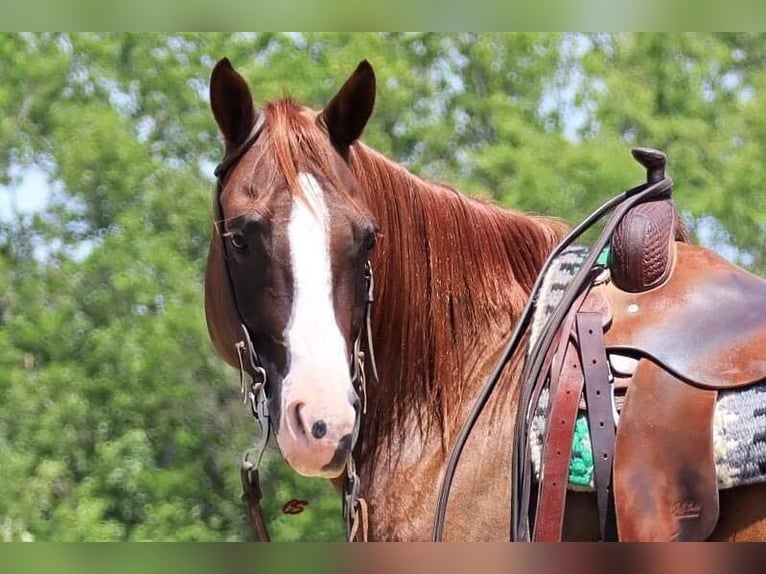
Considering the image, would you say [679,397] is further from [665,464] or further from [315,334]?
[315,334]

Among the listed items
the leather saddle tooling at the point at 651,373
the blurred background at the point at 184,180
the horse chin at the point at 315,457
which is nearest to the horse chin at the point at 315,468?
the horse chin at the point at 315,457

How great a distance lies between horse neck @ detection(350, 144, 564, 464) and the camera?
2.01m

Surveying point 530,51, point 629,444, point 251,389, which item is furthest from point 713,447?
point 530,51

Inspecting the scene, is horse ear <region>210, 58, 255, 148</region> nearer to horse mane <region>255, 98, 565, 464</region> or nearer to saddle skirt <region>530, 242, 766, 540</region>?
horse mane <region>255, 98, 565, 464</region>

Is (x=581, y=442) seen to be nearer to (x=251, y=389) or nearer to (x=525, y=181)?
(x=251, y=389)

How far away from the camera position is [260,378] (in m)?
1.82

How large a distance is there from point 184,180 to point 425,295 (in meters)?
4.95

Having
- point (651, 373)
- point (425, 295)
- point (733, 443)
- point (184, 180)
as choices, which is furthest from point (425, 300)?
point (184, 180)

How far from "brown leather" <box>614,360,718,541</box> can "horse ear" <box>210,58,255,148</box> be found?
2.76 feet

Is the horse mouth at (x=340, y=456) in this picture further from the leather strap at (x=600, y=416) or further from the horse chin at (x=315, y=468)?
the leather strap at (x=600, y=416)

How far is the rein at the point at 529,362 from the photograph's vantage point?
182 centimetres

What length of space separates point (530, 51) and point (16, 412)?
404cm

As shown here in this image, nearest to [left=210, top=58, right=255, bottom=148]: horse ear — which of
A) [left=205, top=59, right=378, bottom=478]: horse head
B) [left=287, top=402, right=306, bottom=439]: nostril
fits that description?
[left=205, top=59, right=378, bottom=478]: horse head

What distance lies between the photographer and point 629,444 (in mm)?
1740
